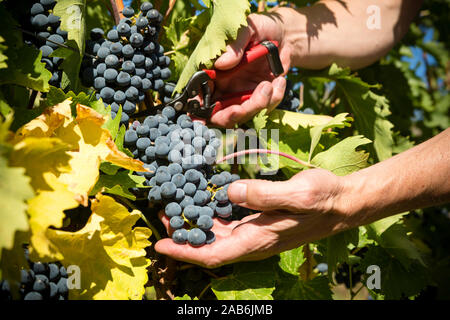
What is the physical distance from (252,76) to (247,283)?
2.25 feet

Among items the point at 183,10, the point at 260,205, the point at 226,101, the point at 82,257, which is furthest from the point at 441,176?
the point at 183,10

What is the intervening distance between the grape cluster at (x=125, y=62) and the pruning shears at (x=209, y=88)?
0.11m

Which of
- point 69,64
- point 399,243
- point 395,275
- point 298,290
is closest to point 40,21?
point 69,64

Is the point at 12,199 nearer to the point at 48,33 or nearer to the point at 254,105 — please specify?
the point at 48,33

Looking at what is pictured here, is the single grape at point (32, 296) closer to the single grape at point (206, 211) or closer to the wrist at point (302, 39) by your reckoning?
the single grape at point (206, 211)

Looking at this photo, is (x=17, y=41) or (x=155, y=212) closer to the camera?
(x=17, y=41)

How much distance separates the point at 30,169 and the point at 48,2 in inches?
22.0

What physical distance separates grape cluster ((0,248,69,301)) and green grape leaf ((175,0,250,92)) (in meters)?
0.56

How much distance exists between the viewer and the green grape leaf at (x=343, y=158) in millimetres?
1118

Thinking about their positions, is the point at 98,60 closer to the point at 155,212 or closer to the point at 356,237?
the point at 155,212

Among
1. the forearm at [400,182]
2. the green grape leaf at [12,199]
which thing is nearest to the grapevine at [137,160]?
the green grape leaf at [12,199]

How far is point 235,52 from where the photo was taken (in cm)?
117

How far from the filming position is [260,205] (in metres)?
0.92

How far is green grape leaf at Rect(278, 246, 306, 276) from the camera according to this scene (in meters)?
1.24
